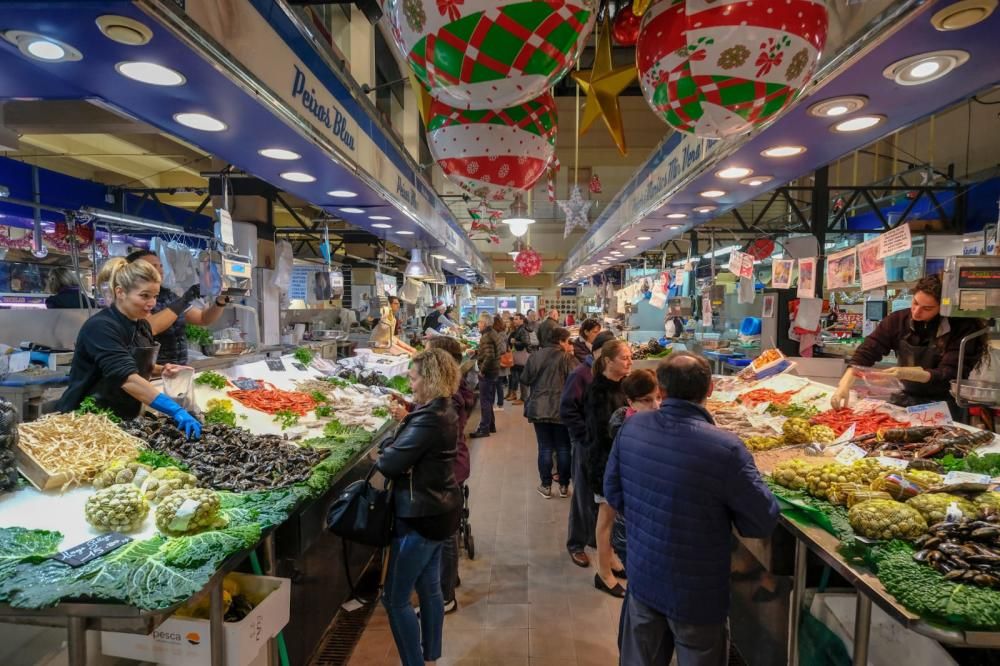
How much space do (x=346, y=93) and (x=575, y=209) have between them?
203 inches

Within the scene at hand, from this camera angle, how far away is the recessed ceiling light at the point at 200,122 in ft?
11.1

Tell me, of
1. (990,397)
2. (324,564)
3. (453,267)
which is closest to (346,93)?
(324,564)

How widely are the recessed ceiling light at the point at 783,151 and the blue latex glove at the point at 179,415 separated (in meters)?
4.34

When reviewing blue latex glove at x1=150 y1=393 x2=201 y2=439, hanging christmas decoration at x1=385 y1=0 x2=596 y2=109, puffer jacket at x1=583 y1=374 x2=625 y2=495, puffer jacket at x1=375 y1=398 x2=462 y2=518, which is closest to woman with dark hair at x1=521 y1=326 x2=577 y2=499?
puffer jacket at x1=583 y1=374 x2=625 y2=495

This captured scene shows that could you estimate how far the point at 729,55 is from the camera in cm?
189

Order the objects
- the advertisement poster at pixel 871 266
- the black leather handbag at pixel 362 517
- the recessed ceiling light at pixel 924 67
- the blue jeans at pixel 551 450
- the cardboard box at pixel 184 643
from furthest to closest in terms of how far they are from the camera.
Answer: the blue jeans at pixel 551 450 → the advertisement poster at pixel 871 266 → the black leather handbag at pixel 362 517 → the recessed ceiling light at pixel 924 67 → the cardboard box at pixel 184 643

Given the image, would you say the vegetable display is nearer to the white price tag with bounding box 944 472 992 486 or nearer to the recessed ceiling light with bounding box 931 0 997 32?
the white price tag with bounding box 944 472 992 486

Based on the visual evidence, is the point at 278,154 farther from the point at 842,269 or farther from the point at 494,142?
the point at 842,269

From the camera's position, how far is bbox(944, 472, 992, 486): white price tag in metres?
2.65

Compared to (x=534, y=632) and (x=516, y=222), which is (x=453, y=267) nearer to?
(x=516, y=222)

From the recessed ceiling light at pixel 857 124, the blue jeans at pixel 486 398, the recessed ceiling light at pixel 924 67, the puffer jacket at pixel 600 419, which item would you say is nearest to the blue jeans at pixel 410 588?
the puffer jacket at pixel 600 419

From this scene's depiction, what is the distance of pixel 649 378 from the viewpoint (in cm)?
363

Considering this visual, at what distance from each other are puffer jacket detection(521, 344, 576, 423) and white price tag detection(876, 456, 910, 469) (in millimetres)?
3161

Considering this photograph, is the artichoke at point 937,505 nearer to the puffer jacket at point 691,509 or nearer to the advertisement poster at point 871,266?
the puffer jacket at point 691,509
